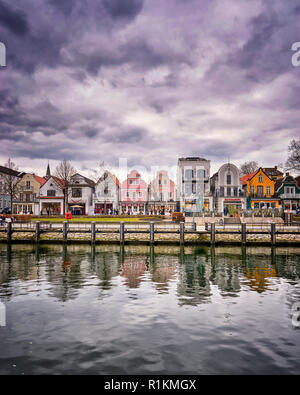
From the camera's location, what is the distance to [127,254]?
26719 mm

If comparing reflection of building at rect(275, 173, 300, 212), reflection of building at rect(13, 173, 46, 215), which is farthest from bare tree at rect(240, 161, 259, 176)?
reflection of building at rect(13, 173, 46, 215)

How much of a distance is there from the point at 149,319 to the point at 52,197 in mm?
65157

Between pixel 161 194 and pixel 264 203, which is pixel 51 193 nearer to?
pixel 161 194

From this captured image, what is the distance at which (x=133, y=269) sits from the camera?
791 inches

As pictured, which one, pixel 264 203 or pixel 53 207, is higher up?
pixel 264 203

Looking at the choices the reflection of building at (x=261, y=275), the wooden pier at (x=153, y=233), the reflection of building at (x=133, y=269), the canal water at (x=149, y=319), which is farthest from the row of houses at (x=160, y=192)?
the canal water at (x=149, y=319)

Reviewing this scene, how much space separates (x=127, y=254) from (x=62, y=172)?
4847cm

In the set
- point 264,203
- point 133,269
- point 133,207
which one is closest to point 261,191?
point 264,203

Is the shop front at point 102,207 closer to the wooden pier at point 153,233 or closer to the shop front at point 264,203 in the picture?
the shop front at point 264,203

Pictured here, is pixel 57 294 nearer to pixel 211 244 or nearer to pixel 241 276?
pixel 241 276

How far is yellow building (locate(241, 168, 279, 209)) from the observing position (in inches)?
2601

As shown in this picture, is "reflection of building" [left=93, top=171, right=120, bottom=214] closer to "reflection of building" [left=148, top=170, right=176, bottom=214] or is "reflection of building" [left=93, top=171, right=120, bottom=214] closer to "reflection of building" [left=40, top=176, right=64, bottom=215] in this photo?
"reflection of building" [left=40, top=176, right=64, bottom=215]

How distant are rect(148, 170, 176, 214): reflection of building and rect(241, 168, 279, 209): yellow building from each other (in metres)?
18.0
